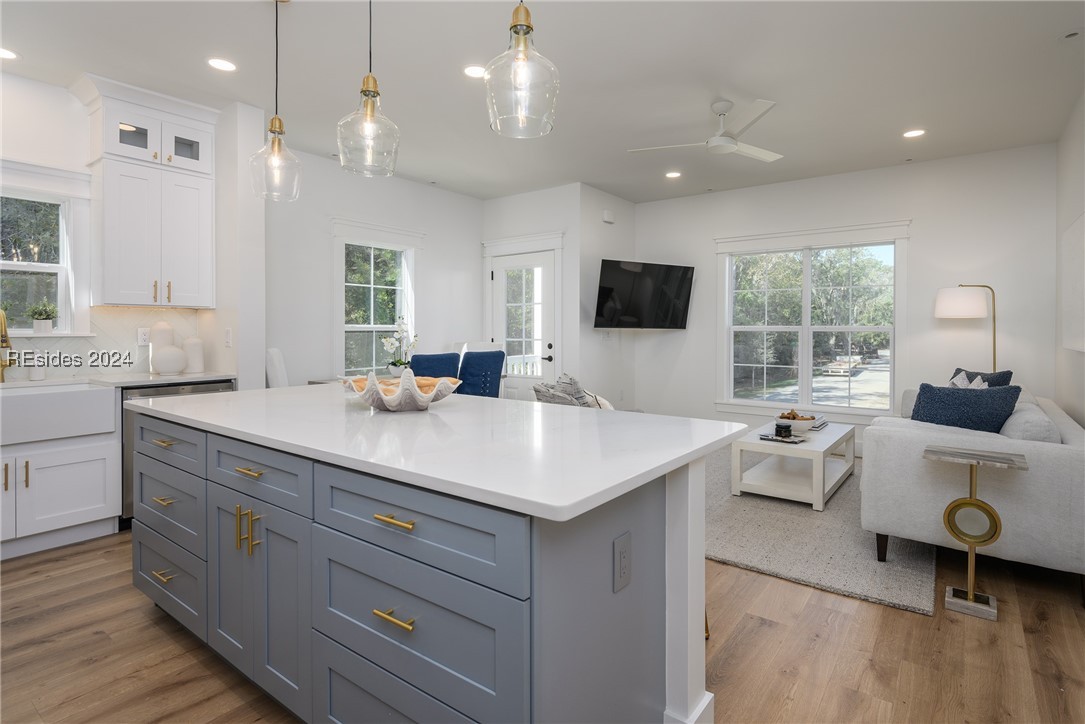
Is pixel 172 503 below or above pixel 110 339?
below

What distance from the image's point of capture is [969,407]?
271cm

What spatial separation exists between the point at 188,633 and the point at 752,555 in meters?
2.62

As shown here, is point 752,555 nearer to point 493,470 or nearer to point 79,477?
point 493,470

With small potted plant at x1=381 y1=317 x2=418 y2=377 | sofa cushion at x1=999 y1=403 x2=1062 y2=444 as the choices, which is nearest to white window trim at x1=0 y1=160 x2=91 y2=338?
small potted plant at x1=381 y1=317 x2=418 y2=377

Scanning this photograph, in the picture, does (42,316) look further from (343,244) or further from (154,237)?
(343,244)

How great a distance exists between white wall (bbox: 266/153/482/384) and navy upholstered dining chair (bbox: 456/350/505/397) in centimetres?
150

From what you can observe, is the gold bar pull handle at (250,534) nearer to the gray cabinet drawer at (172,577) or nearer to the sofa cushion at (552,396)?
the gray cabinet drawer at (172,577)

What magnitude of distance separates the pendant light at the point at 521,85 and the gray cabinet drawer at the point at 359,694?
1498 millimetres

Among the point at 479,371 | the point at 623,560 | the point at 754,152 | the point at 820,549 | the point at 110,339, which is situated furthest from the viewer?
the point at 479,371

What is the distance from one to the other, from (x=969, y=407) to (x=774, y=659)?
5.45 feet

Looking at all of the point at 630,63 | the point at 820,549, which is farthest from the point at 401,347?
the point at 820,549

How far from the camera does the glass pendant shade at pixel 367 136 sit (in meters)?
1.95

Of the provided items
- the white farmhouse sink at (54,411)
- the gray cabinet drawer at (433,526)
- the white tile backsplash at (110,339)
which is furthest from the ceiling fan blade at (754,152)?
the white farmhouse sink at (54,411)

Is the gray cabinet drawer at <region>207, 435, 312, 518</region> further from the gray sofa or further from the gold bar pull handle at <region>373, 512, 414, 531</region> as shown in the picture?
the gray sofa
